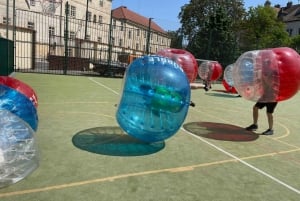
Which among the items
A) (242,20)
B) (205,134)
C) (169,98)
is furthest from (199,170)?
(242,20)

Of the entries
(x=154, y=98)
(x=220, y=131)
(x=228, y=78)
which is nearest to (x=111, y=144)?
(x=154, y=98)

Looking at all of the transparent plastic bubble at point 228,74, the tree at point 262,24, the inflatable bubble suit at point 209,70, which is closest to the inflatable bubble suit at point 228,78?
the transparent plastic bubble at point 228,74

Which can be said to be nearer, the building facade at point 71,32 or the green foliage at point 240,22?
the building facade at point 71,32

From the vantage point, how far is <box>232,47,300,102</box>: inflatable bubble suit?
655cm

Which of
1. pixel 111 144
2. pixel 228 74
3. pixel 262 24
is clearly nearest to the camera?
pixel 111 144

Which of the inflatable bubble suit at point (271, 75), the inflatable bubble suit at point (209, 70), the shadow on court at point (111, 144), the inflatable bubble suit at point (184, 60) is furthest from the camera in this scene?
the inflatable bubble suit at point (209, 70)

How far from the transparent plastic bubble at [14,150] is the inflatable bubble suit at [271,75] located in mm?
4722

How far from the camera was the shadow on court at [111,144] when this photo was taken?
544cm

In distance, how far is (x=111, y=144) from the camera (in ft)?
19.0

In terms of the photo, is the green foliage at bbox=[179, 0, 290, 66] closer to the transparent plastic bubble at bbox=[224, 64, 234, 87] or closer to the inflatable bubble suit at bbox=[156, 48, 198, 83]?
the transparent plastic bubble at bbox=[224, 64, 234, 87]

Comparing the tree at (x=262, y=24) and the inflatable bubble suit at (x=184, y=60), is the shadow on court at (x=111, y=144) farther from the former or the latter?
the tree at (x=262, y=24)

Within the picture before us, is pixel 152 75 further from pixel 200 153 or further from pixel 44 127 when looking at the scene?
pixel 44 127

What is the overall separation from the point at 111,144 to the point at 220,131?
2.94 meters

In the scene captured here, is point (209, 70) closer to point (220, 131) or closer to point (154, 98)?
point (220, 131)
